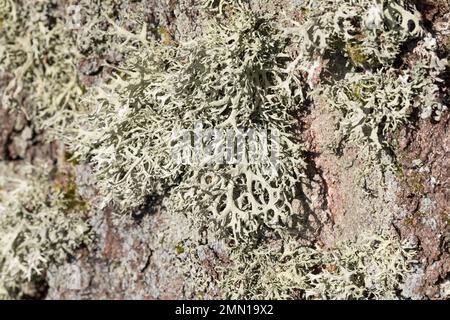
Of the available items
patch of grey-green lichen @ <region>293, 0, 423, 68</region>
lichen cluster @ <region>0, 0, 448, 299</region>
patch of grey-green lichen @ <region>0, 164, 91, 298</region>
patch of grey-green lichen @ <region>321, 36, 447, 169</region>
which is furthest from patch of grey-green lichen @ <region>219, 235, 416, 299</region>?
patch of grey-green lichen @ <region>0, 164, 91, 298</region>

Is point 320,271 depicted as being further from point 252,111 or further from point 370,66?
point 370,66

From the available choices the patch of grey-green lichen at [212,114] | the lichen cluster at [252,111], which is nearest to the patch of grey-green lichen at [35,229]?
the lichen cluster at [252,111]

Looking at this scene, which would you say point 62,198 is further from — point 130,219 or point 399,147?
point 399,147

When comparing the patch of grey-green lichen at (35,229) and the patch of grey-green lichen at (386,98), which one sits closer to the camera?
the patch of grey-green lichen at (386,98)

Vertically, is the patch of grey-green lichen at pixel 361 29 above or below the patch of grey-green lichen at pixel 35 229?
above

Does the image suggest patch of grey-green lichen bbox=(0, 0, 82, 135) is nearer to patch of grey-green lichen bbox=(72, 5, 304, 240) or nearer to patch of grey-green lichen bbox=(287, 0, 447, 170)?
patch of grey-green lichen bbox=(72, 5, 304, 240)

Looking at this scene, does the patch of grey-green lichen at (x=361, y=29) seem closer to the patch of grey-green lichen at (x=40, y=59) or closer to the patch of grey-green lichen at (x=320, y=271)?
the patch of grey-green lichen at (x=320, y=271)

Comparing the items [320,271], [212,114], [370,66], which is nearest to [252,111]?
[212,114]
